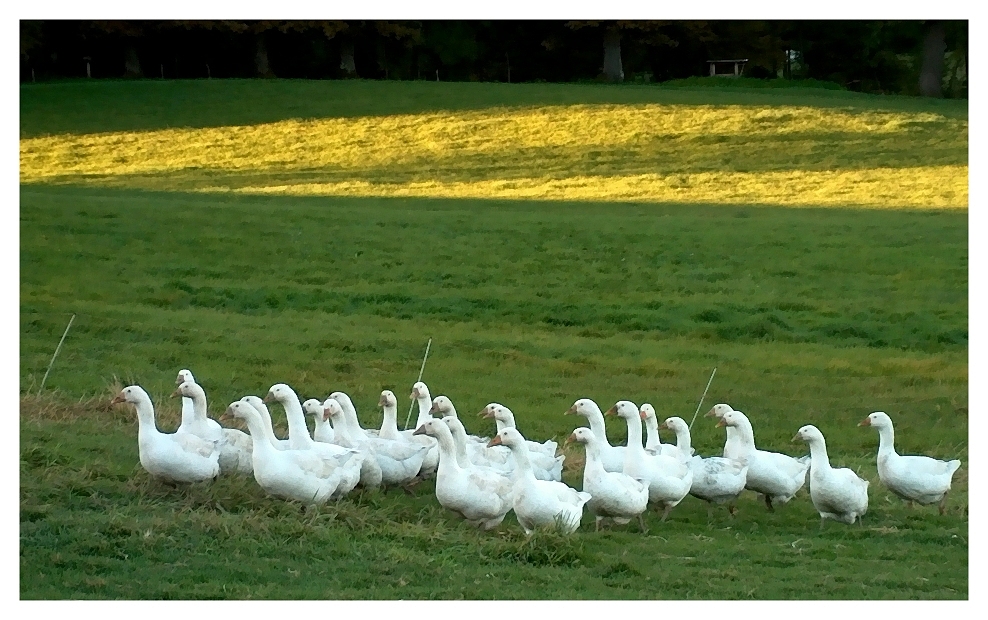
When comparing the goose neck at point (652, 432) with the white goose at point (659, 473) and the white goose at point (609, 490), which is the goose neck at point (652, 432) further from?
the white goose at point (609, 490)

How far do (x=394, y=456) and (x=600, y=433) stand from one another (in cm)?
179

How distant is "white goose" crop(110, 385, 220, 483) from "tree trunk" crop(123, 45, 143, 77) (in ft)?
63.5

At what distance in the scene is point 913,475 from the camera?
10281mm

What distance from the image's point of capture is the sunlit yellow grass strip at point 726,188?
26.6 meters

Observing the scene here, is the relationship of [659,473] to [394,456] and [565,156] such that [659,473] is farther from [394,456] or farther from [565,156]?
[565,156]

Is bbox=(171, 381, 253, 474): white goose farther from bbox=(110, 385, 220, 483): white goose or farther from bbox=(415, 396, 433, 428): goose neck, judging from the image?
bbox=(415, 396, 433, 428): goose neck

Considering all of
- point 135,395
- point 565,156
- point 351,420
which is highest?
point 565,156

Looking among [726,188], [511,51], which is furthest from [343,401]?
[511,51]

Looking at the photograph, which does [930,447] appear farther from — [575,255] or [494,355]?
[575,255]

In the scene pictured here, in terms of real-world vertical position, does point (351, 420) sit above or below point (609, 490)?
above

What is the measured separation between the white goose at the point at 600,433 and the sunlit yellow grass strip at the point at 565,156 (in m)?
16.5

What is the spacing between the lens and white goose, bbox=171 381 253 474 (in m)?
10.2

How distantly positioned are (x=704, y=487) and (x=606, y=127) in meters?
21.7

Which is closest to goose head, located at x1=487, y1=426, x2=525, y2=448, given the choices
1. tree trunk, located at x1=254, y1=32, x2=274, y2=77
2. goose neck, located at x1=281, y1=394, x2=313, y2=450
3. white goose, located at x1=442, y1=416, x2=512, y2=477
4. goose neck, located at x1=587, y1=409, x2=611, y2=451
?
white goose, located at x1=442, y1=416, x2=512, y2=477
